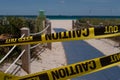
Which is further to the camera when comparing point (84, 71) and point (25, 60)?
point (25, 60)

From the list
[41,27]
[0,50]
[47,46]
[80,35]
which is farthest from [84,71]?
[41,27]

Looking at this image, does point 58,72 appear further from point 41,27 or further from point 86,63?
point 41,27

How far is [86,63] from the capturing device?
168 inches

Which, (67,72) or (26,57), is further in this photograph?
(26,57)

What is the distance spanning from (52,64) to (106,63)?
8979 millimetres

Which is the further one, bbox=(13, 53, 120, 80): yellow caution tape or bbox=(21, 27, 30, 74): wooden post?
bbox=(21, 27, 30, 74): wooden post

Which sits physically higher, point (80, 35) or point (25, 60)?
point (80, 35)

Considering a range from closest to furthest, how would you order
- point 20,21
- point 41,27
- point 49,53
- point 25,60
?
point 25,60
point 20,21
point 49,53
point 41,27

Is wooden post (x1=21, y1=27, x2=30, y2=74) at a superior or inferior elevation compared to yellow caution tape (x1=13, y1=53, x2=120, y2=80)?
inferior

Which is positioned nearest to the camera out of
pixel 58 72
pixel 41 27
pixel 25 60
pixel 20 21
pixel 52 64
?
pixel 58 72

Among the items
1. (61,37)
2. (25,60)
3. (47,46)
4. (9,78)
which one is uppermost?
(61,37)

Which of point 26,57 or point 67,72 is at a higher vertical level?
point 67,72

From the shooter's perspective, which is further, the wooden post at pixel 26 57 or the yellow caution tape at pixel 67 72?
the wooden post at pixel 26 57

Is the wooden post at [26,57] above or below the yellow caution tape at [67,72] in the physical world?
below
